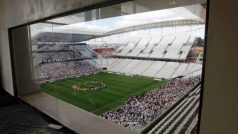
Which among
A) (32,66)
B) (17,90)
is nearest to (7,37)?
(32,66)

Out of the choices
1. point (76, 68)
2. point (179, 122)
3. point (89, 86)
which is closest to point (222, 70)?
point (179, 122)

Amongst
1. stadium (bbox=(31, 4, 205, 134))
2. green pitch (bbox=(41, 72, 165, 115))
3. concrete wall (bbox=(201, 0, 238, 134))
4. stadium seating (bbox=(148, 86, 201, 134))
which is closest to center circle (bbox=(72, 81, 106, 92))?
stadium (bbox=(31, 4, 205, 134))

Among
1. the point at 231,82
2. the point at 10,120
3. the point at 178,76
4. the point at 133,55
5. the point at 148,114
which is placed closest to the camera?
the point at 231,82

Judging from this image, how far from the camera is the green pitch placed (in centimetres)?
948

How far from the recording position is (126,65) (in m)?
14.8

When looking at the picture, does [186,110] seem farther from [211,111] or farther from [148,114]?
[211,111]

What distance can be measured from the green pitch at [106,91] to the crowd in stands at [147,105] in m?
0.61

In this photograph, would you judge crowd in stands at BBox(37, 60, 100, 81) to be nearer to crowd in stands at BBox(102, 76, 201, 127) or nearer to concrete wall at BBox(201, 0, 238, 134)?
crowd in stands at BBox(102, 76, 201, 127)

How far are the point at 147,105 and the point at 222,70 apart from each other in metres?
8.97

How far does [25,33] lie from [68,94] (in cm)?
615

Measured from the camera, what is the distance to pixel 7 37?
4484mm

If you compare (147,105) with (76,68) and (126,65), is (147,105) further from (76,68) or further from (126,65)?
(76,68)

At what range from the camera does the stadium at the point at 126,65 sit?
844cm

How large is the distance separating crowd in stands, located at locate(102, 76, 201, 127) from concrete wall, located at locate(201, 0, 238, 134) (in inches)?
223
